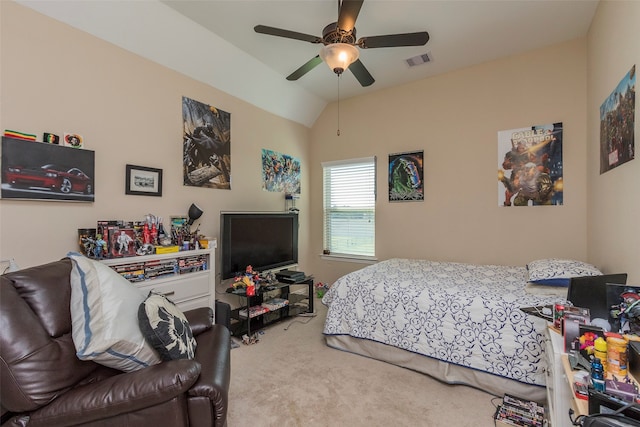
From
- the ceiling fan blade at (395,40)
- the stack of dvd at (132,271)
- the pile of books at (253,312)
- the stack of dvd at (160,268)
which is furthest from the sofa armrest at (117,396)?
the ceiling fan blade at (395,40)

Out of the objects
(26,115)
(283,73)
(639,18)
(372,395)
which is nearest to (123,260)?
(26,115)

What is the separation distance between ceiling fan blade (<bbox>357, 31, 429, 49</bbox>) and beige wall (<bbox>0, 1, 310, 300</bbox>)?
74.7 inches

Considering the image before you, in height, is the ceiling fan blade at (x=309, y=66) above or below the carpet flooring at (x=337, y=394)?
above

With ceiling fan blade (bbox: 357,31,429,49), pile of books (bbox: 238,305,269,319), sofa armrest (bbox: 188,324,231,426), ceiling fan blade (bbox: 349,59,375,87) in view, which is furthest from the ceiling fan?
pile of books (bbox: 238,305,269,319)

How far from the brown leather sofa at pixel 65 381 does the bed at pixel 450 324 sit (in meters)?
1.50

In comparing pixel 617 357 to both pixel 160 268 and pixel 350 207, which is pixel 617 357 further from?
pixel 350 207

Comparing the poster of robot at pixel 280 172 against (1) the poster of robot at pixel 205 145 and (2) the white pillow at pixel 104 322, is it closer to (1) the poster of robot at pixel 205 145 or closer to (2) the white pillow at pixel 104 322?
(1) the poster of robot at pixel 205 145

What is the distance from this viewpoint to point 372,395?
A: 83.0 inches

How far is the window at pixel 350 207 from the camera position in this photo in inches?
169

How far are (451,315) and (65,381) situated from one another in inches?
90.3

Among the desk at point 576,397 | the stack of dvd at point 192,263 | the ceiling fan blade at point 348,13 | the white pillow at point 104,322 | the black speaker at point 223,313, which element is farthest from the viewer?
the black speaker at point 223,313

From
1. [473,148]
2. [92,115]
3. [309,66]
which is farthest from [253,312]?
[473,148]

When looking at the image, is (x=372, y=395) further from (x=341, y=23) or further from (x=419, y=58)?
(x=419, y=58)

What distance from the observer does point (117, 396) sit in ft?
3.90
